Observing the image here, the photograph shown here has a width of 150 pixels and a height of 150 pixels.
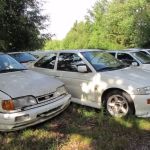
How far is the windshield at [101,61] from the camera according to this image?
7485 mm

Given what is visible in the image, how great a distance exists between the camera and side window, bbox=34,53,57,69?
329 inches

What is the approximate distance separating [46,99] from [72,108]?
1584 mm

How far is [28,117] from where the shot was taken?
5.57 meters

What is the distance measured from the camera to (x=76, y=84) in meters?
7.63

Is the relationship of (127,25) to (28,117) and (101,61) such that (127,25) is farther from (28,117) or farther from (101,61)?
(28,117)

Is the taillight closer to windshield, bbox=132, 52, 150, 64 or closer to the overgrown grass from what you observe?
the overgrown grass

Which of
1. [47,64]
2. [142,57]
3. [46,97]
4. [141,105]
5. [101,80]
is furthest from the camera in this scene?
[142,57]

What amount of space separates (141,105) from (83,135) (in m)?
1.49

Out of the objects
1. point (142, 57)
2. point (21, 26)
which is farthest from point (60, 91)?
point (21, 26)

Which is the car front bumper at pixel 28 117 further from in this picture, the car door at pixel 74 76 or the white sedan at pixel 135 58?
the white sedan at pixel 135 58

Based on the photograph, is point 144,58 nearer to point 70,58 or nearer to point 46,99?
point 70,58

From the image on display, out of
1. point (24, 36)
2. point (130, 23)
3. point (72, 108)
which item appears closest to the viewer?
point (72, 108)

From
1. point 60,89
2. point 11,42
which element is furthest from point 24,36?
point 60,89

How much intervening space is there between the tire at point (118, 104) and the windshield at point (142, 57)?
5.78 m
